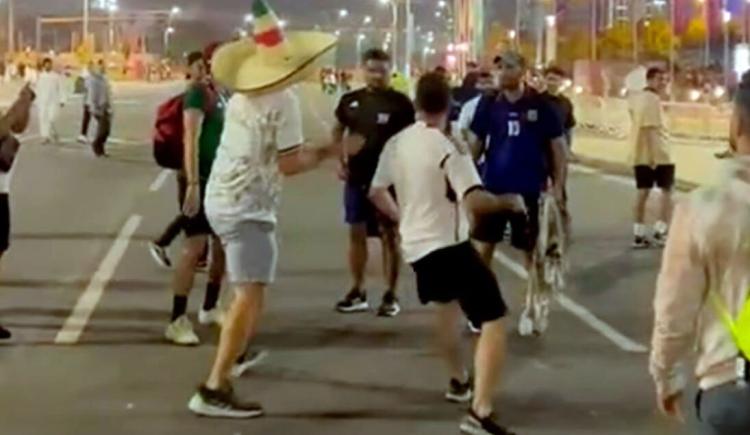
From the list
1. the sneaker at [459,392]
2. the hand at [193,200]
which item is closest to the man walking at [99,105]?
the hand at [193,200]

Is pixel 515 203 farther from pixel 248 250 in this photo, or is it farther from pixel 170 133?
pixel 248 250

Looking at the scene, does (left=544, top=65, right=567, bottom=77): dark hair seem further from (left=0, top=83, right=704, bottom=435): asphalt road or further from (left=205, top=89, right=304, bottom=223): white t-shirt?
(left=205, top=89, right=304, bottom=223): white t-shirt

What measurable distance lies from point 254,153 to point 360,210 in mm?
3702

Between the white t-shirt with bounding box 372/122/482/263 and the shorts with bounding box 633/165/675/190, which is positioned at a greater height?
the white t-shirt with bounding box 372/122/482/263

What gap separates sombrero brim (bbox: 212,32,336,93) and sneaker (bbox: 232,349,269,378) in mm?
1875

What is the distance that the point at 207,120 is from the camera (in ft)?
36.5

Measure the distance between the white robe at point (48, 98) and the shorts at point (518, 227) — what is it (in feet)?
81.7

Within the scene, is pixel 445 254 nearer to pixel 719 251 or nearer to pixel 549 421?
pixel 549 421

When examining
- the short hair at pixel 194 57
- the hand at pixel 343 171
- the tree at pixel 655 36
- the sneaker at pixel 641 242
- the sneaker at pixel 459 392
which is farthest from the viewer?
the tree at pixel 655 36

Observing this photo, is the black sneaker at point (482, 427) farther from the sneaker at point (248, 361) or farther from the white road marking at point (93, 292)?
the white road marking at point (93, 292)

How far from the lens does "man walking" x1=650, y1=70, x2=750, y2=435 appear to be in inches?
181

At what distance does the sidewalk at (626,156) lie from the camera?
991 inches

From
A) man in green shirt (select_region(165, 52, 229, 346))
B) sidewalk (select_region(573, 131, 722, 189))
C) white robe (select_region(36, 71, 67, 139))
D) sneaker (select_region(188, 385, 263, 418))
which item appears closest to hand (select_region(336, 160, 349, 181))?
man in green shirt (select_region(165, 52, 229, 346))

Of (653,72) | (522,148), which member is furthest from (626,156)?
(522,148)
